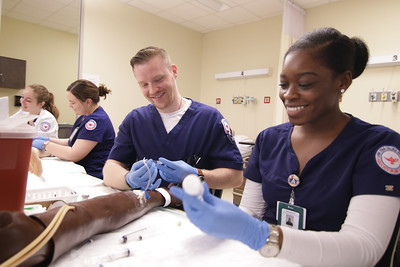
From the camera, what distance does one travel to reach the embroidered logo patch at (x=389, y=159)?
764 millimetres

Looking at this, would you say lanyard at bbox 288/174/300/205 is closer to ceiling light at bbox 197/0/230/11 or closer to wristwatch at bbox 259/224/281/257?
wristwatch at bbox 259/224/281/257

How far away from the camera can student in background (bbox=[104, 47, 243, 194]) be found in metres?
1.41

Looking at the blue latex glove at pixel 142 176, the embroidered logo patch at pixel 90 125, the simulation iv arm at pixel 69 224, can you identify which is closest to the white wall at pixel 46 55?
the embroidered logo patch at pixel 90 125

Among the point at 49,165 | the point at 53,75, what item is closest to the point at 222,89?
the point at 53,75

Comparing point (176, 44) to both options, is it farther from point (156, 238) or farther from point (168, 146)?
point (156, 238)

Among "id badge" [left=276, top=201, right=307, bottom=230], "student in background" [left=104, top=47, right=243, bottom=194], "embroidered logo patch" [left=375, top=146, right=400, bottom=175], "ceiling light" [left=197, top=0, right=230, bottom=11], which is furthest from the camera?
"ceiling light" [left=197, top=0, right=230, bottom=11]

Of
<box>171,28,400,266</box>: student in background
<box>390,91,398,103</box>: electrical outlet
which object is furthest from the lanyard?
<box>390,91,398,103</box>: electrical outlet

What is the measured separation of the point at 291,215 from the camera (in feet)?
3.10

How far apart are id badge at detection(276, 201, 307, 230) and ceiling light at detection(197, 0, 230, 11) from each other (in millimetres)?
3231

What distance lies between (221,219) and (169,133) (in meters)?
0.90

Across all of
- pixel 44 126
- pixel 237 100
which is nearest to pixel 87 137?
pixel 44 126

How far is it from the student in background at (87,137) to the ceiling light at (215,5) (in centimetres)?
203

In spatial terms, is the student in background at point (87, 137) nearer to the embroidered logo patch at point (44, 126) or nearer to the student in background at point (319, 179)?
the embroidered logo patch at point (44, 126)

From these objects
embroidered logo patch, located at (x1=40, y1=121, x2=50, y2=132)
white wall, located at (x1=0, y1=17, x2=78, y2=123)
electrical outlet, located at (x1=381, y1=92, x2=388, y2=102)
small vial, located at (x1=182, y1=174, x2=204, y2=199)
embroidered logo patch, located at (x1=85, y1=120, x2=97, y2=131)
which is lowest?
small vial, located at (x1=182, y1=174, x2=204, y2=199)
